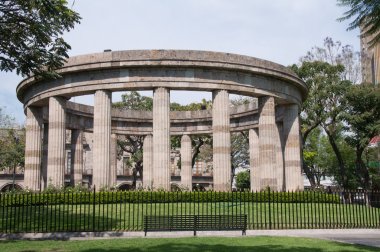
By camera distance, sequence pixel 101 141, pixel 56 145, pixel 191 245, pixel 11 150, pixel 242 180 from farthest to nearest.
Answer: pixel 242 180, pixel 11 150, pixel 56 145, pixel 101 141, pixel 191 245

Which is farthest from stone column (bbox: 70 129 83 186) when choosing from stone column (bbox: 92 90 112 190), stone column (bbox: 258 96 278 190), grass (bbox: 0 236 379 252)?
grass (bbox: 0 236 379 252)

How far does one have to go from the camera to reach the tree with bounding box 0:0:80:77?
50.0 ft

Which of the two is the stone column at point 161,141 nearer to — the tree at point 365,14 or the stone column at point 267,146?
the stone column at point 267,146

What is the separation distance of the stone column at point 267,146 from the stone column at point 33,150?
706 inches

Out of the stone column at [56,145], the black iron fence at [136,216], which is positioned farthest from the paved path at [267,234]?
the stone column at [56,145]

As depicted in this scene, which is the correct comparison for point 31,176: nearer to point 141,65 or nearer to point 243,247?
point 141,65

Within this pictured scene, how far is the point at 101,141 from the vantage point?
101 ft

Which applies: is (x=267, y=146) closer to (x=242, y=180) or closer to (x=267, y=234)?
(x=267, y=234)

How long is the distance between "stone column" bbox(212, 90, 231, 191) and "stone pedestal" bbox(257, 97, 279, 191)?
3.19 meters

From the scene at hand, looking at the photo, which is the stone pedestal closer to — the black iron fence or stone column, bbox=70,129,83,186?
the black iron fence

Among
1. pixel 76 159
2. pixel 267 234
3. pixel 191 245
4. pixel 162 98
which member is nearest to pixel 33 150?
pixel 76 159

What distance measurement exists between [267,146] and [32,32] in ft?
70.6

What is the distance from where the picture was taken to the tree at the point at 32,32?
600 inches

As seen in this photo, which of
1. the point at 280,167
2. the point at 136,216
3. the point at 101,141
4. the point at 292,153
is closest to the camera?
the point at 136,216
